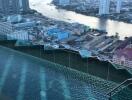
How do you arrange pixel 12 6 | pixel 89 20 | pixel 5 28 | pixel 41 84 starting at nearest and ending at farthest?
1. pixel 41 84
2. pixel 5 28
3. pixel 89 20
4. pixel 12 6

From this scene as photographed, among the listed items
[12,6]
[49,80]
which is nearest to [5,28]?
[12,6]

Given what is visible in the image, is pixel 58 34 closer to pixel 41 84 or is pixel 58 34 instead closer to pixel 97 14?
pixel 97 14

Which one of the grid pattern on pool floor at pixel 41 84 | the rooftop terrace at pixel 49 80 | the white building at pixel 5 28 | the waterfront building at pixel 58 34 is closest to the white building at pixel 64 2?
the white building at pixel 5 28

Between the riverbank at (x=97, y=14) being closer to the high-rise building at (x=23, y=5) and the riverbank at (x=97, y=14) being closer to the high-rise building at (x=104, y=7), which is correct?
the high-rise building at (x=104, y=7)

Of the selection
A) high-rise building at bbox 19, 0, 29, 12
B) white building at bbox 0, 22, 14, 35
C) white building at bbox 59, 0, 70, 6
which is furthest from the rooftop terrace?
white building at bbox 59, 0, 70, 6

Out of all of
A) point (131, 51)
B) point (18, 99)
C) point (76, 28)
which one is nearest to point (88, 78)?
point (18, 99)

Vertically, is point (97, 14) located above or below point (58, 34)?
above

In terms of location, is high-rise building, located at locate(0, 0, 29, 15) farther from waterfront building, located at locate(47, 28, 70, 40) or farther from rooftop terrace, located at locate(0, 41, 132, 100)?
rooftop terrace, located at locate(0, 41, 132, 100)
